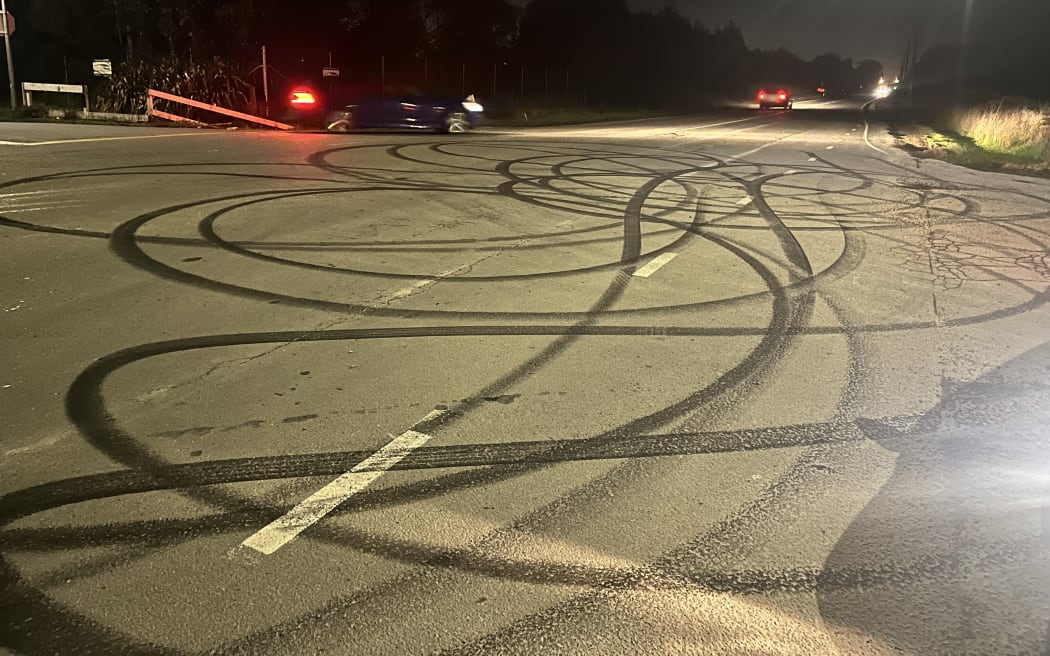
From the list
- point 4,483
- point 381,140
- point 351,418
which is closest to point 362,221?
point 351,418

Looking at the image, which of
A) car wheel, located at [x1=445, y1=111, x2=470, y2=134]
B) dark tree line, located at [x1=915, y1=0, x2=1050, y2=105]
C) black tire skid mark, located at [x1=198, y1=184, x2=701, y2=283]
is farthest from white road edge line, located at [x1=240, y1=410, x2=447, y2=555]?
dark tree line, located at [x1=915, y1=0, x2=1050, y2=105]

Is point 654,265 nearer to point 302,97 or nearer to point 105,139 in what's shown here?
point 105,139

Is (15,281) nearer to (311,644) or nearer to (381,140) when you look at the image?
(311,644)

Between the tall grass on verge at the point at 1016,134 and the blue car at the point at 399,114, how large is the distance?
17.3m

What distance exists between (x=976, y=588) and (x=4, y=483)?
446 centimetres

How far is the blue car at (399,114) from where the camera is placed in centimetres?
2556

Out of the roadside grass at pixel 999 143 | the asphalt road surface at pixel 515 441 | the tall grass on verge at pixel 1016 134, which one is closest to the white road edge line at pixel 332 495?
the asphalt road surface at pixel 515 441

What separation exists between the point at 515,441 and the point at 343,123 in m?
23.5

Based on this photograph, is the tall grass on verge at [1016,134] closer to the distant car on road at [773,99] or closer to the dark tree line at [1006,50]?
the distant car on road at [773,99]

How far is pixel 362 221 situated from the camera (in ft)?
34.1

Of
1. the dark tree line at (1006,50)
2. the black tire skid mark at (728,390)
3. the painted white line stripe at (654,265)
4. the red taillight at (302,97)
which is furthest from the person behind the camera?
the dark tree line at (1006,50)

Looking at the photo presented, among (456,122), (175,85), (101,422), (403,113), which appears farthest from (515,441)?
(175,85)

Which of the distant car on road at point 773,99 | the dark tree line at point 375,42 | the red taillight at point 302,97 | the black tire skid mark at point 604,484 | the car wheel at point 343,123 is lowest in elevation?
the black tire skid mark at point 604,484

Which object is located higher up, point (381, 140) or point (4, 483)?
point (381, 140)
